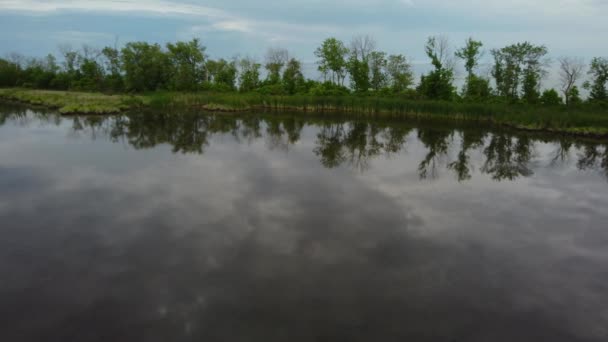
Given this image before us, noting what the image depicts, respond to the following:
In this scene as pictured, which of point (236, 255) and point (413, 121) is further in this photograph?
point (413, 121)

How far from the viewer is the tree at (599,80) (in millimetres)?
26938

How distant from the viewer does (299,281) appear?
6.09 m

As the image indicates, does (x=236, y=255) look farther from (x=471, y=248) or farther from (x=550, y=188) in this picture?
(x=550, y=188)

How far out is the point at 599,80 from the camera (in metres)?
27.1

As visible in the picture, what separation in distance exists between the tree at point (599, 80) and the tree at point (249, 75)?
95.5 feet

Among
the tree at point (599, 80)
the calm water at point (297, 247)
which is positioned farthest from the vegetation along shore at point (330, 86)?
the calm water at point (297, 247)

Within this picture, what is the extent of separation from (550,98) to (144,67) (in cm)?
3851

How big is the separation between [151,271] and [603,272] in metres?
7.58

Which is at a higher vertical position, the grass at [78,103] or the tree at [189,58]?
the tree at [189,58]

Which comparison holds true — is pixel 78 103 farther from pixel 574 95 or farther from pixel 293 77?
pixel 574 95

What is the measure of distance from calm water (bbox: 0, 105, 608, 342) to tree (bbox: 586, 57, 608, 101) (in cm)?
1620

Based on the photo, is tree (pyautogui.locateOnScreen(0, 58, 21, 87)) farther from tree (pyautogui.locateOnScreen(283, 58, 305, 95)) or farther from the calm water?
the calm water

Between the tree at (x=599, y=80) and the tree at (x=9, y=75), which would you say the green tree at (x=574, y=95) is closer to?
the tree at (x=599, y=80)

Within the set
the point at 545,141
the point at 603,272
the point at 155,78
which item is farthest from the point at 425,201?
the point at 155,78
